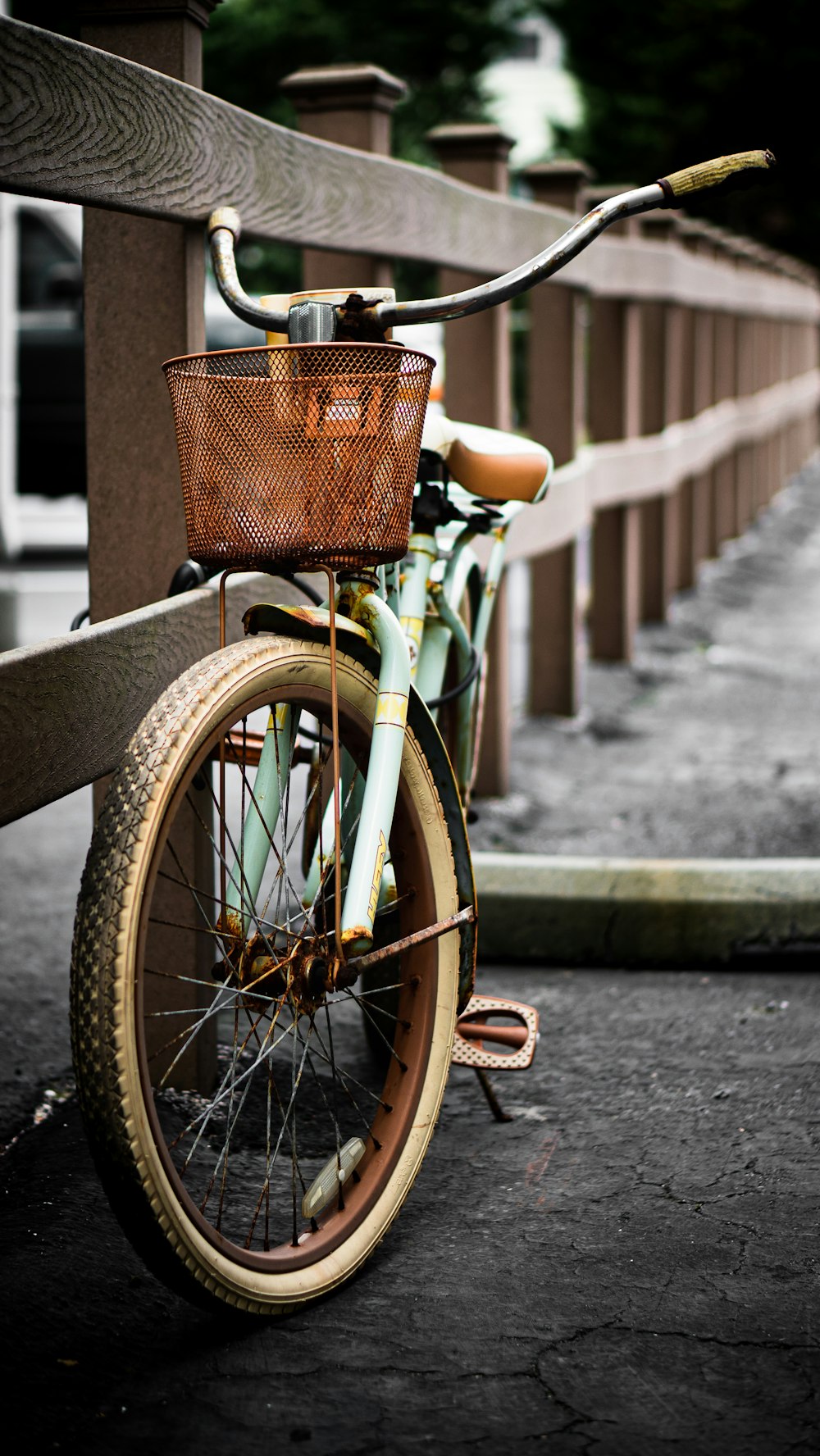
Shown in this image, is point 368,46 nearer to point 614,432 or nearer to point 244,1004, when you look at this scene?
point 614,432

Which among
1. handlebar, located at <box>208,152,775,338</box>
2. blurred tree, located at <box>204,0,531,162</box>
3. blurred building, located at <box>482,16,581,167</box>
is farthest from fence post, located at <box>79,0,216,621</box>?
blurred building, located at <box>482,16,581,167</box>

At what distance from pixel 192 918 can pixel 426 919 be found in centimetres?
54

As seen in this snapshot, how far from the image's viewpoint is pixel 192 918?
2885 millimetres

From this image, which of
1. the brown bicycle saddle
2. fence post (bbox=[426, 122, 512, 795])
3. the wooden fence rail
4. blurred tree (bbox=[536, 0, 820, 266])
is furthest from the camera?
blurred tree (bbox=[536, 0, 820, 266])

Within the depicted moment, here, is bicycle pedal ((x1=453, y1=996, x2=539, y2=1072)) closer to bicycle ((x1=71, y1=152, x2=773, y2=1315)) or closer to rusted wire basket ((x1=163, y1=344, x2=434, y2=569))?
bicycle ((x1=71, y1=152, x2=773, y2=1315))

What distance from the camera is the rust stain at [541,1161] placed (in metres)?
2.65

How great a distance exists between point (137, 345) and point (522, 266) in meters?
0.79

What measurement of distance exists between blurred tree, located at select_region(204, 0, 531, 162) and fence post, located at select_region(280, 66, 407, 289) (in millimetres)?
26030

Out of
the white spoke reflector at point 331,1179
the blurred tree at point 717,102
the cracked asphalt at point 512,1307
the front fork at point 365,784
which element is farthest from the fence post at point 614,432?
the blurred tree at point 717,102

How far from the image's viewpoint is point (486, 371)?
5.02 metres

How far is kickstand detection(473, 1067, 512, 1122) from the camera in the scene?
284 centimetres

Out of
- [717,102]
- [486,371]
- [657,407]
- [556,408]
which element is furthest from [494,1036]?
[717,102]

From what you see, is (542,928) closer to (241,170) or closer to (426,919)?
(426,919)

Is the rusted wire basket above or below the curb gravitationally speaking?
above
